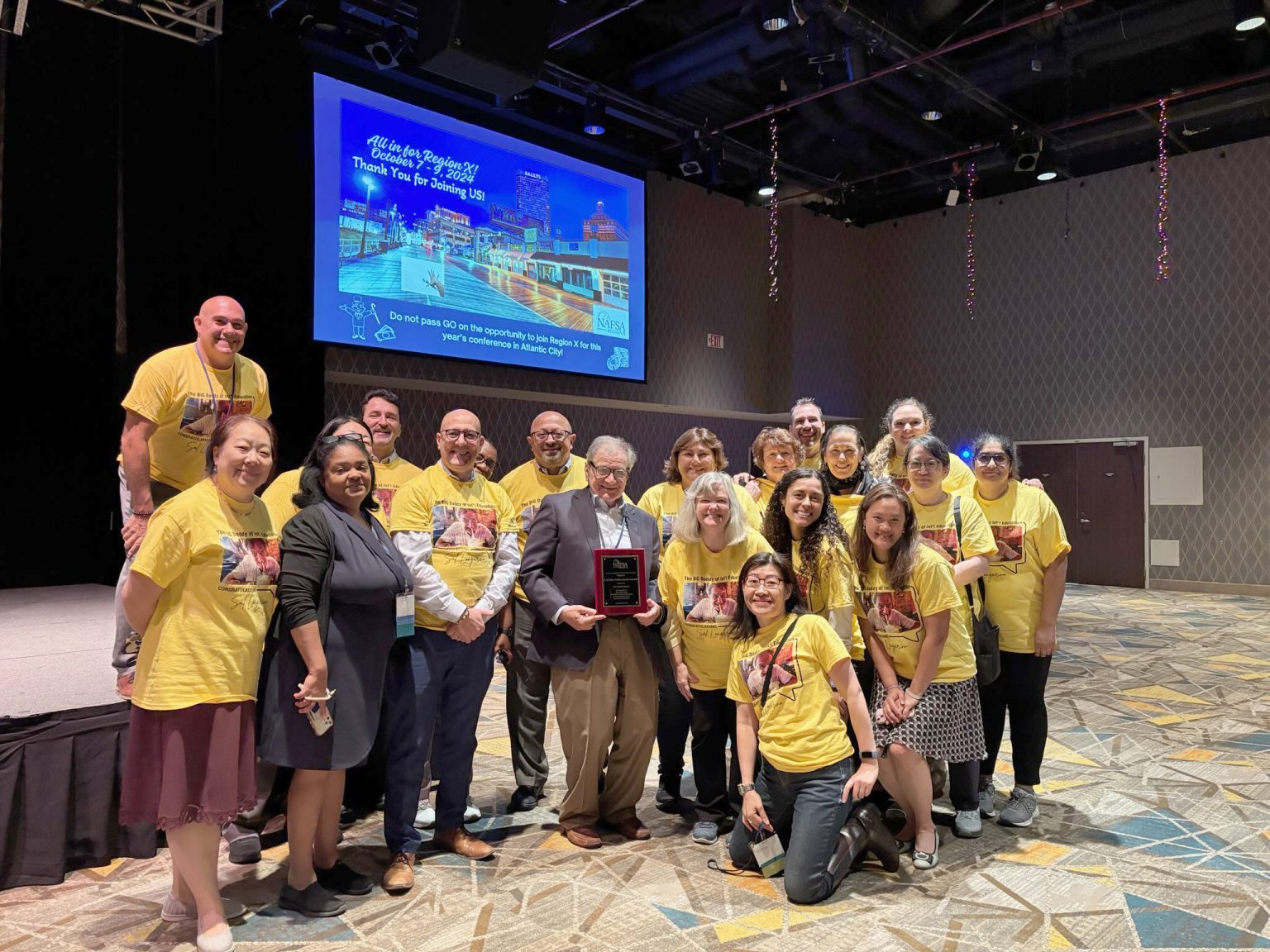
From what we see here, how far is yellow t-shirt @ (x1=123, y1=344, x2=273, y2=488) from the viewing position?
276cm

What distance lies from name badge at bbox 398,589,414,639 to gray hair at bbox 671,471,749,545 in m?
0.94

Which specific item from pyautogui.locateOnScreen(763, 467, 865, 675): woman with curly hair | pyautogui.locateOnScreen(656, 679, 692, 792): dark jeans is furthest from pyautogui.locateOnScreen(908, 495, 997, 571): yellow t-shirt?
pyautogui.locateOnScreen(656, 679, 692, 792): dark jeans

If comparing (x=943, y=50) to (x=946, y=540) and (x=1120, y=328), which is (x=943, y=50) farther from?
→ (x=946, y=540)

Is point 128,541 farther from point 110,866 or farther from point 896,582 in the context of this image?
point 896,582

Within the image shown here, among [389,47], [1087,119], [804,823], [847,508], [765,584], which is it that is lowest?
[804,823]

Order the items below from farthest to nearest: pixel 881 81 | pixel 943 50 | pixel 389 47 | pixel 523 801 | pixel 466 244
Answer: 1. pixel 881 81
2. pixel 466 244
3. pixel 943 50
4. pixel 389 47
5. pixel 523 801

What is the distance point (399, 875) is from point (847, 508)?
1970 mm

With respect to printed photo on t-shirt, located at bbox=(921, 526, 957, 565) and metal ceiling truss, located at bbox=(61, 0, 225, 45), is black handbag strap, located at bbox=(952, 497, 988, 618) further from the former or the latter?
metal ceiling truss, located at bbox=(61, 0, 225, 45)

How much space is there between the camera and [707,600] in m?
3.00

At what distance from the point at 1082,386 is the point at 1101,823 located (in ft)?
28.2

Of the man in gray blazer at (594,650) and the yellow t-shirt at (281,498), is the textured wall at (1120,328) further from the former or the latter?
the yellow t-shirt at (281,498)

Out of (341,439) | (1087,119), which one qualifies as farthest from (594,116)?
(341,439)

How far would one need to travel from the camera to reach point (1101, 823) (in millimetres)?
3170

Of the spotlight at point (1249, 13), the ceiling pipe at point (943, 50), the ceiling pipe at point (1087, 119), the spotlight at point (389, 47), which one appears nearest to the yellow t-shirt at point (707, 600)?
the spotlight at point (389, 47)
